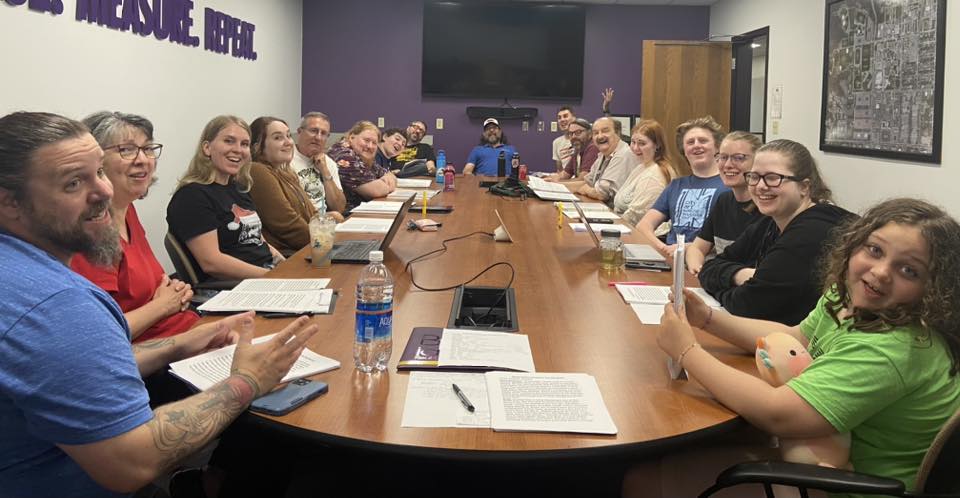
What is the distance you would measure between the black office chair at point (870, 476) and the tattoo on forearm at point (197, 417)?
850mm

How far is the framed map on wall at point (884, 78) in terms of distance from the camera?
4.23 metres

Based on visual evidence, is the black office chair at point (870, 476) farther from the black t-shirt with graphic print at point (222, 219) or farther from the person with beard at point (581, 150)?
the person with beard at point (581, 150)

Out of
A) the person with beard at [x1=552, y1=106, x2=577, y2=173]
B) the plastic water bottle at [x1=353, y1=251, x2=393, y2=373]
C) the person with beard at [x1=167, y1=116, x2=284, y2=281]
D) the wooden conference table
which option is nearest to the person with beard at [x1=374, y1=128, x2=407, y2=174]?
the person with beard at [x1=552, y1=106, x2=577, y2=173]

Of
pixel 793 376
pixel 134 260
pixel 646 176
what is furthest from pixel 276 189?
pixel 793 376

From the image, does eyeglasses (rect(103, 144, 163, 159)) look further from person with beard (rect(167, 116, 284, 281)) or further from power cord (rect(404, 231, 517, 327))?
power cord (rect(404, 231, 517, 327))

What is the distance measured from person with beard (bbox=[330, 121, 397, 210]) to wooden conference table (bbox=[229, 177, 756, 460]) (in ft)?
6.59

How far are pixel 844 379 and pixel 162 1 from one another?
487 centimetres

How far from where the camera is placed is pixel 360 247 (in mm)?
2828

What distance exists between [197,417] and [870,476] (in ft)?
3.72

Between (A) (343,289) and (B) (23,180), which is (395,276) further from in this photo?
(B) (23,180)

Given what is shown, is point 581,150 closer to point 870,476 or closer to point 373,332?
point 373,332

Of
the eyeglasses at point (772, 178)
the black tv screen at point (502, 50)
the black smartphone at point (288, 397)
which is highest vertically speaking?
the black tv screen at point (502, 50)

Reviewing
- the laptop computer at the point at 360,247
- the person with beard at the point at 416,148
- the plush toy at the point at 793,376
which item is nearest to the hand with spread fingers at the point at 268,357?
the plush toy at the point at 793,376

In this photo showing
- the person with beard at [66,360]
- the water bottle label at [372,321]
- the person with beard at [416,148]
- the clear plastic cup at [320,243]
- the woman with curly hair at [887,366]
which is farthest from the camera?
the person with beard at [416,148]
